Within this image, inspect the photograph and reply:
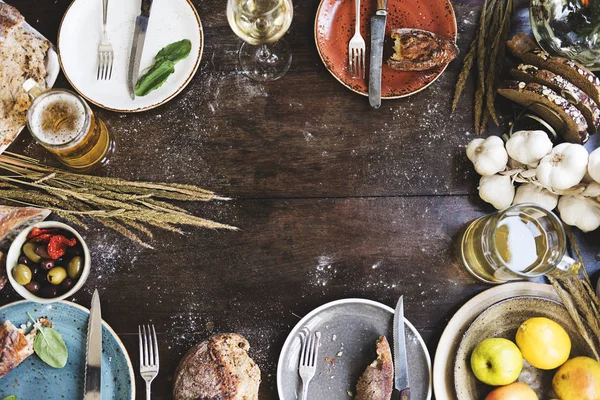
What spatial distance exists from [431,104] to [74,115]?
104 centimetres

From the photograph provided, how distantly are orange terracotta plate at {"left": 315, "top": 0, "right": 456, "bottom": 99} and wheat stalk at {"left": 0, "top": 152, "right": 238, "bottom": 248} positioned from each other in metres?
0.53

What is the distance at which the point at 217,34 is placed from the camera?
5.76ft

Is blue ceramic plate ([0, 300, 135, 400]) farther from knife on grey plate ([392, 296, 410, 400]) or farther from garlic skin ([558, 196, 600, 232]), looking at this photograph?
garlic skin ([558, 196, 600, 232])

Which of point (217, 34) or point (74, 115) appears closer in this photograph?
point (74, 115)

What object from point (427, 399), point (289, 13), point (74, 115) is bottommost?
point (427, 399)

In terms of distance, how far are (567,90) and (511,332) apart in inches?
27.8

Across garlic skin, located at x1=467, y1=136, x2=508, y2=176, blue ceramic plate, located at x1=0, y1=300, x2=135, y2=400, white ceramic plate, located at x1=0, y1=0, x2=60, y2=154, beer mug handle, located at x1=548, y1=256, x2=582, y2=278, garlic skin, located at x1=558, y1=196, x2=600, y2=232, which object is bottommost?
blue ceramic plate, located at x1=0, y1=300, x2=135, y2=400

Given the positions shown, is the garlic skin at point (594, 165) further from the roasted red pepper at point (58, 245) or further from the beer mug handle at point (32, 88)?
the beer mug handle at point (32, 88)

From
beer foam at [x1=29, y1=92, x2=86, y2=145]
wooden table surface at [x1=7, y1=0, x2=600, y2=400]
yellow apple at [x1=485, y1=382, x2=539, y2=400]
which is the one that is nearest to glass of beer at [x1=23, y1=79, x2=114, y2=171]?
beer foam at [x1=29, y1=92, x2=86, y2=145]

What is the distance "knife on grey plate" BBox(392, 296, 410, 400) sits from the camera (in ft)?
5.28

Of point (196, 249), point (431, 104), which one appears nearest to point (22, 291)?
point (196, 249)

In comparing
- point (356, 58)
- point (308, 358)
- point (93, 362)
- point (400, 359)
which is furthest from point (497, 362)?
point (93, 362)

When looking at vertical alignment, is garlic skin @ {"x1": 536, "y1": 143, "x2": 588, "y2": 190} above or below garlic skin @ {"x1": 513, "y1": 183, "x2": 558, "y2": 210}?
above

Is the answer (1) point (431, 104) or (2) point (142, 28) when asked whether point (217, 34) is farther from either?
(1) point (431, 104)
